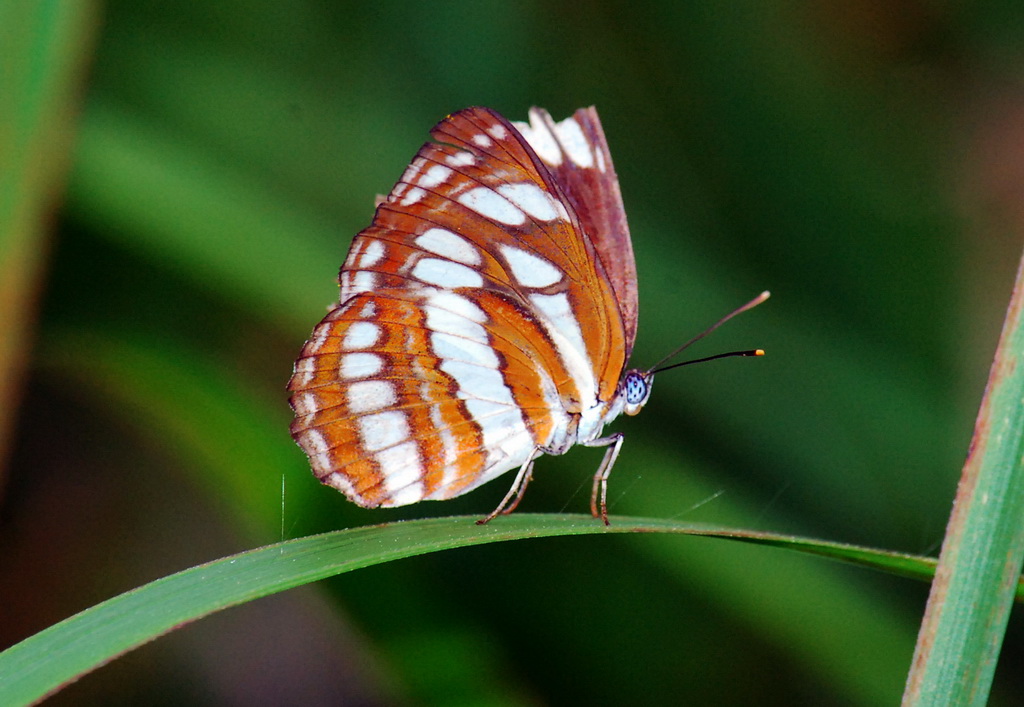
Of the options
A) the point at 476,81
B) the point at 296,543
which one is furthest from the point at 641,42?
the point at 296,543

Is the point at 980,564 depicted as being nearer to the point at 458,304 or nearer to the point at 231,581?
the point at 231,581

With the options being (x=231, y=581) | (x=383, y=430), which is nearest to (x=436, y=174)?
(x=383, y=430)

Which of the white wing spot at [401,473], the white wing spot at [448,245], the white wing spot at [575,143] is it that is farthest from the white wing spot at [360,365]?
the white wing spot at [575,143]

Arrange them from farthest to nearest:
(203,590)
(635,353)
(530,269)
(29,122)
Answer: (635,353) → (530,269) → (29,122) → (203,590)

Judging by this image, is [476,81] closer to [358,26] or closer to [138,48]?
[358,26]

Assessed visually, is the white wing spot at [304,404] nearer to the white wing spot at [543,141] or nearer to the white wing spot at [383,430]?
the white wing spot at [383,430]

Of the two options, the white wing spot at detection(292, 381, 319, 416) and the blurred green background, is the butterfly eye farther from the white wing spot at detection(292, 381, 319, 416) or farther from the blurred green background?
the white wing spot at detection(292, 381, 319, 416)

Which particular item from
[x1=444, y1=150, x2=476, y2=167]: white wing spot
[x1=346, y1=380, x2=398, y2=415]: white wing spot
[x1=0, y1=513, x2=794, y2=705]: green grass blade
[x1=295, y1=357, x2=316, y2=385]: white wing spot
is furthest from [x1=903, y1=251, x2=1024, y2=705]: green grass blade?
[x1=295, y1=357, x2=316, y2=385]: white wing spot
